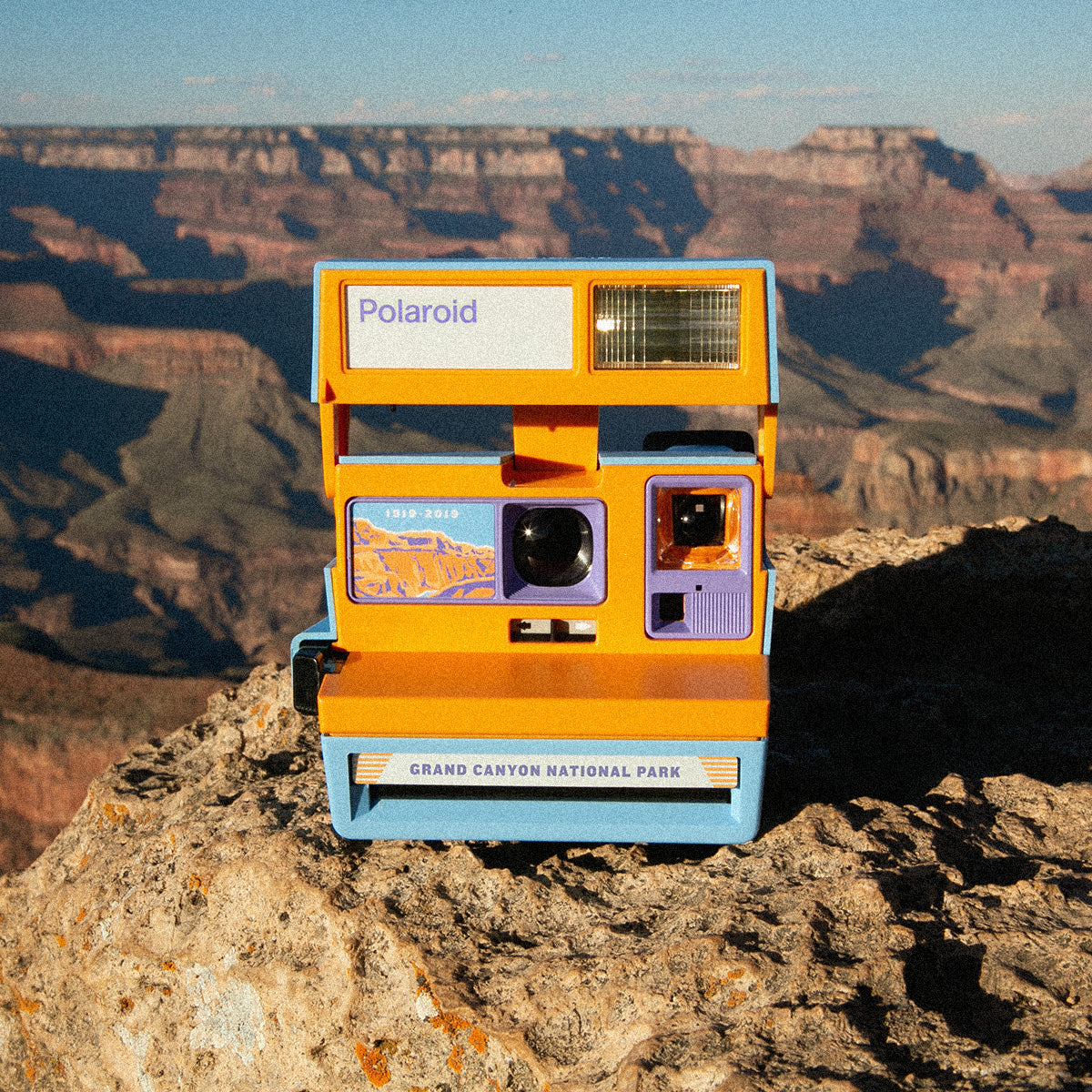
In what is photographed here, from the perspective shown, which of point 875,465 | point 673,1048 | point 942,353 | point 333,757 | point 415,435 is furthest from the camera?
point 942,353

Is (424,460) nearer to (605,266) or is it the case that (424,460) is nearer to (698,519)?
(605,266)

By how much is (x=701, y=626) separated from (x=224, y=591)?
311 feet

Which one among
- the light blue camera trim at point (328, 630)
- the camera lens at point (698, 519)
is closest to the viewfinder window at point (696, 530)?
the camera lens at point (698, 519)

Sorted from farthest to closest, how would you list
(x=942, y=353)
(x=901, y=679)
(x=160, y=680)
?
(x=942, y=353)
(x=160, y=680)
(x=901, y=679)

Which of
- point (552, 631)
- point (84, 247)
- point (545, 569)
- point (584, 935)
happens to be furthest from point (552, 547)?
point (84, 247)

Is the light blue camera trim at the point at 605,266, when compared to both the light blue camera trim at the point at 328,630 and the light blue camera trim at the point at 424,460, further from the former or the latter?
the light blue camera trim at the point at 328,630

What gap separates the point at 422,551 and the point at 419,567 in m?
0.09

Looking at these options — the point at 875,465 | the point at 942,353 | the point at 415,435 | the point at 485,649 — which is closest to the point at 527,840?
the point at 485,649

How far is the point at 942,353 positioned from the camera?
614 ft

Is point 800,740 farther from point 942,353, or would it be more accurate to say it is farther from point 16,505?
point 942,353

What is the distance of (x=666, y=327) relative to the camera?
593 cm

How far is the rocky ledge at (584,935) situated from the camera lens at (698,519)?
148cm

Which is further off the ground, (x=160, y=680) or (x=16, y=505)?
(x=16, y=505)

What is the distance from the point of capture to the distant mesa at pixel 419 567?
6188 mm
